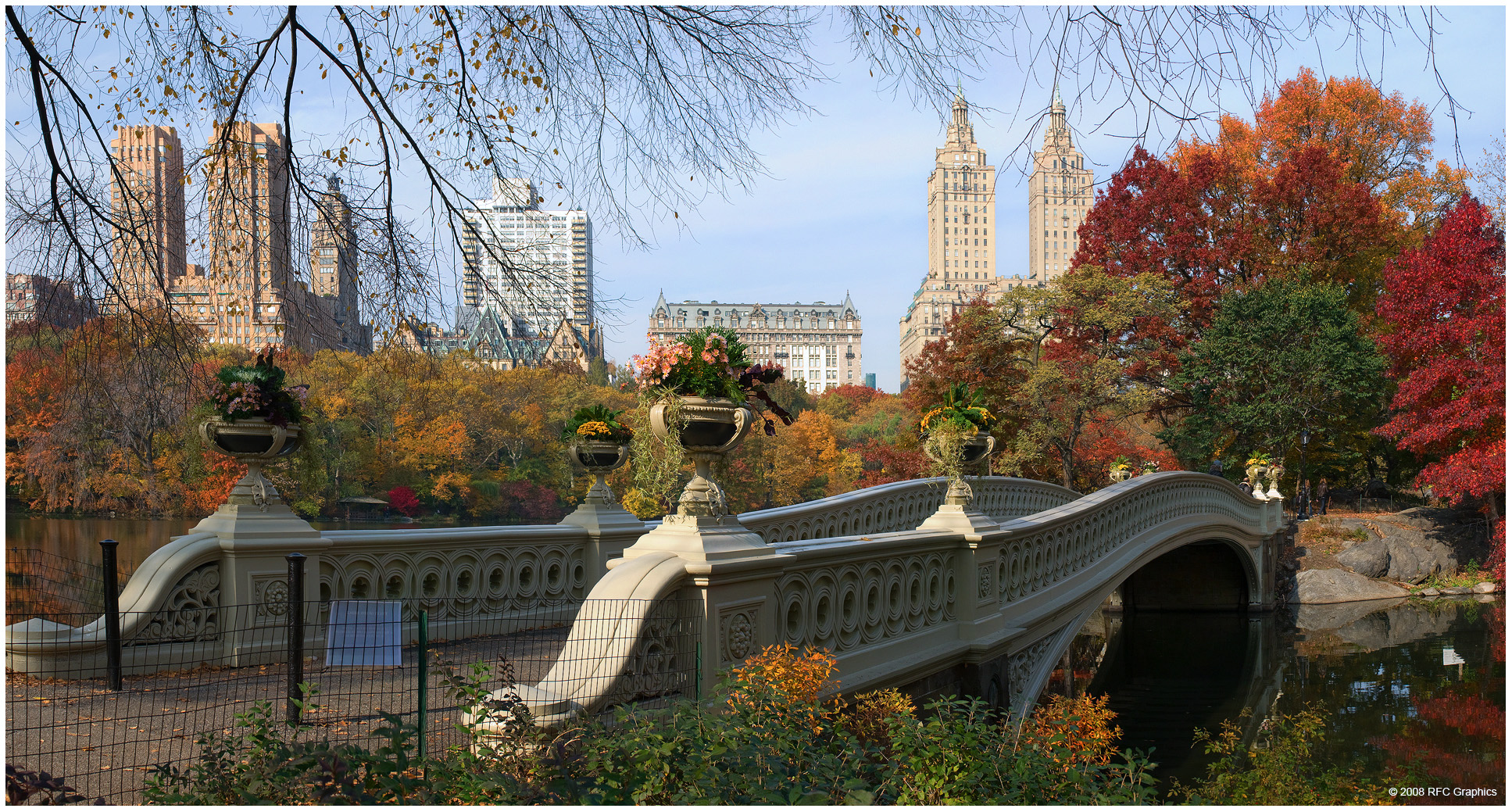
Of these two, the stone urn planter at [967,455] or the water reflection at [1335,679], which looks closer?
the stone urn planter at [967,455]

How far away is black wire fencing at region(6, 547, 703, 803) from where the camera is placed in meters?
4.48

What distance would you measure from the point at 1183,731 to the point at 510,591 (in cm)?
1030

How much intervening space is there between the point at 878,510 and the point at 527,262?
7.38 metres

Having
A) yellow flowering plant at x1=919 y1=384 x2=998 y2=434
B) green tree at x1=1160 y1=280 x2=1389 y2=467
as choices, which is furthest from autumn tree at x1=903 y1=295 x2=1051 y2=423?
yellow flowering plant at x1=919 y1=384 x2=998 y2=434

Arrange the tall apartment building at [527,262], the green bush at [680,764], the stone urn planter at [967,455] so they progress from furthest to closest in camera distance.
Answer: the stone urn planter at [967,455] → the tall apartment building at [527,262] → the green bush at [680,764]

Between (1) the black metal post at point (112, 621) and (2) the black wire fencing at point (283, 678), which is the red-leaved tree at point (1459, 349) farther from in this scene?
(1) the black metal post at point (112, 621)

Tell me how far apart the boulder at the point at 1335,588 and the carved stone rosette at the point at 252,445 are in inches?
902

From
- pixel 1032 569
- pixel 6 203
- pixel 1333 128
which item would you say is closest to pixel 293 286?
pixel 6 203

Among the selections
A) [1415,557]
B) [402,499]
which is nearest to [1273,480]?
[1415,557]

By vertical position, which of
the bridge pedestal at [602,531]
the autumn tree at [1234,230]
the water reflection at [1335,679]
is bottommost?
the water reflection at [1335,679]

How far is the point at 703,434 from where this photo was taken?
5344 mm

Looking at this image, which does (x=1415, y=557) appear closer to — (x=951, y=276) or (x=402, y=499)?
(x=402, y=499)

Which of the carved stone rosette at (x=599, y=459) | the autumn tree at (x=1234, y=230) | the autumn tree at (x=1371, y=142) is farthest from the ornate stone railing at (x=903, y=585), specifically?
the autumn tree at (x=1371, y=142)

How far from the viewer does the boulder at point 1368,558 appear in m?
23.0
